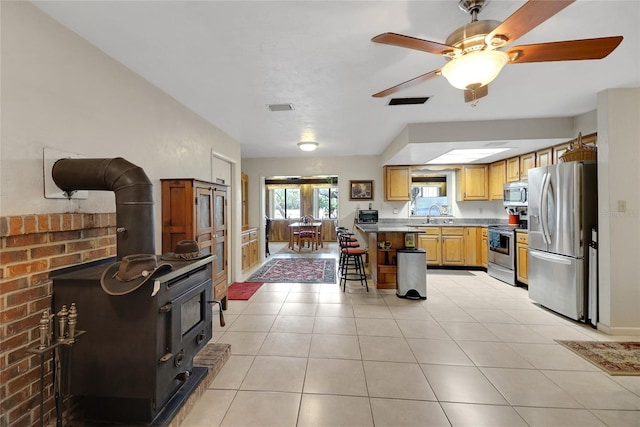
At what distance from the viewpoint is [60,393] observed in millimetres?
1347

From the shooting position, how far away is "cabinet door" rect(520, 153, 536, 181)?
434 cm

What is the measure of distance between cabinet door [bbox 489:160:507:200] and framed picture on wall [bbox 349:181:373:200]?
234 centimetres

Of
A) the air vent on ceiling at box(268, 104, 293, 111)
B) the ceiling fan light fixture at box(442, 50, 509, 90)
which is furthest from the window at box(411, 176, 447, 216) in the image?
the ceiling fan light fixture at box(442, 50, 509, 90)

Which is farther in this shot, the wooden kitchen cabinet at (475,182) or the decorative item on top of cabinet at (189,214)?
the wooden kitchen cabinet at (475,182)

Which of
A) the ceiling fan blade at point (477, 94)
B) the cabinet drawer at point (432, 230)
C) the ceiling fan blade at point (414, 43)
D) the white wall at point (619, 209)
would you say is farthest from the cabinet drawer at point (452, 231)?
the ceiling fan blade at point (414, 43)

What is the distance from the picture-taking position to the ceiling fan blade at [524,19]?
1.06 meters

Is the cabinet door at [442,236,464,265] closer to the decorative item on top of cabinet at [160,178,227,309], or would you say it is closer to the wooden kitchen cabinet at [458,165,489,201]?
the wooden kitchen cabinet at [458,165,489,201]

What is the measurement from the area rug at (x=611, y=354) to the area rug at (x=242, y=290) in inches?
139

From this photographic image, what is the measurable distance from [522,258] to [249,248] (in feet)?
15.4

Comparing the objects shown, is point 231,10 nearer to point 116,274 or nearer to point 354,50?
point 354,50

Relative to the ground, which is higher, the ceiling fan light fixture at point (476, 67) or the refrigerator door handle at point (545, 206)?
the ceiling fan light fixture at point (476, 67)

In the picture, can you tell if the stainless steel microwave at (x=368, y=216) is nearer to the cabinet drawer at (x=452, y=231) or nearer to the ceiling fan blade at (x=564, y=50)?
the cabinet drawer at (x=452, y=231)

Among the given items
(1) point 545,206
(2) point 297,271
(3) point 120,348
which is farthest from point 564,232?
(3) point 120,348

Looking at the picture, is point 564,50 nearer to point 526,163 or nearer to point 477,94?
point 477,94
